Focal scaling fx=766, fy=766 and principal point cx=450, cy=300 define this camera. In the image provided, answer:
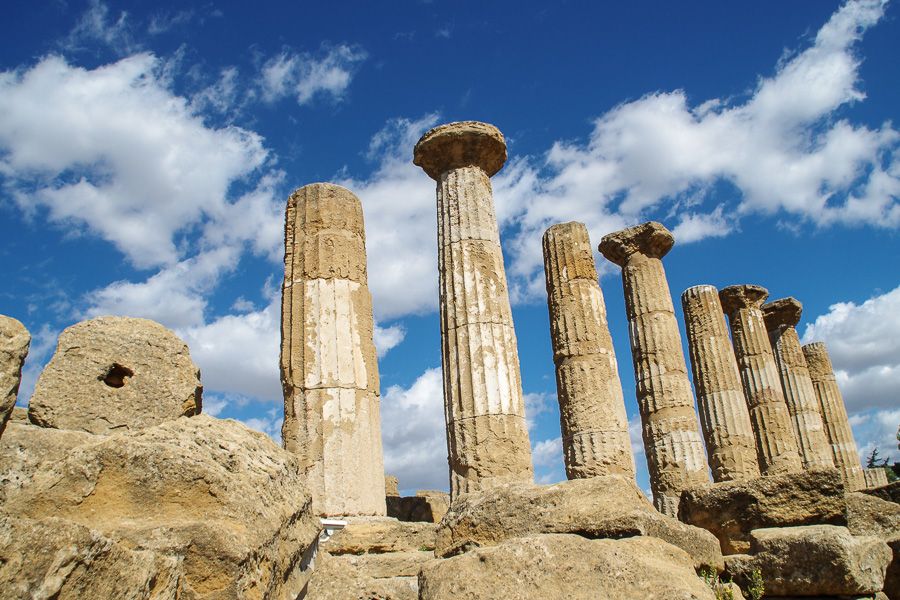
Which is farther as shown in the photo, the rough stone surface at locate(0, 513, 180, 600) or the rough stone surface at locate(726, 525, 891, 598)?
the rough stone surface at locate(726, 525, 891, 598)

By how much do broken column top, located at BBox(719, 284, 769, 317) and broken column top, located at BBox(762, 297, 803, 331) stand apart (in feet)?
7.25

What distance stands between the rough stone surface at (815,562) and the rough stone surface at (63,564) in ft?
19.8

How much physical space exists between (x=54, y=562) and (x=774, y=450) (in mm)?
19602

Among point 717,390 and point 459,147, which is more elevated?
point 459,147

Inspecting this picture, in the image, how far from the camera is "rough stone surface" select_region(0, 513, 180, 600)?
92.2 inches

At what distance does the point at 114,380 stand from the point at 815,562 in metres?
6.12

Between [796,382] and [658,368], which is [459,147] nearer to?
[658,368]

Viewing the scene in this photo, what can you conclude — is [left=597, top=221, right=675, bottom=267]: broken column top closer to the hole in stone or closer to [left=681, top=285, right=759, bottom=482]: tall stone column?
[left=681, top=285, right=759, bottom=482]: tall stone column

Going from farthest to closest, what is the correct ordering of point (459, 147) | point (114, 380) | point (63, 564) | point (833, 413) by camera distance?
point (833, 413)
point (459, 147)
point (114, 380)
point (63, 564)

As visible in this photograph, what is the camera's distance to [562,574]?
4426 mm

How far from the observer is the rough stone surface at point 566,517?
5965 millimetres

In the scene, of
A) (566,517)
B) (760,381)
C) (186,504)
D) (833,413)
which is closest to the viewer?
(186,504)

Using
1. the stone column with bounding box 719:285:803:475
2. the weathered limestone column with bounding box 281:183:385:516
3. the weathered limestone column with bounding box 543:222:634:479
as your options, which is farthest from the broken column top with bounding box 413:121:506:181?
the stone column with bounding box 719:285:803:475

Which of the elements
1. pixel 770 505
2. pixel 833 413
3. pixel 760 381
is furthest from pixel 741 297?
pixel 770 505
